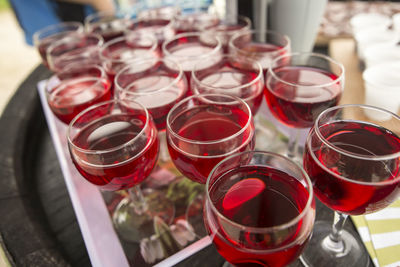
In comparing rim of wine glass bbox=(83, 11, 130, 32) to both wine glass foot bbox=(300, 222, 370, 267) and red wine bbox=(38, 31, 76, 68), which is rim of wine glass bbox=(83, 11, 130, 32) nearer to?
red wine bbox=(38, 31, 76, 68)

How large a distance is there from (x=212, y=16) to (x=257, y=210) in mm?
985

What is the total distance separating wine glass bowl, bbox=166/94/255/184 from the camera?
662mm

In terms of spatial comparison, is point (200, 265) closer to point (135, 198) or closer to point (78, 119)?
point (135, 198)

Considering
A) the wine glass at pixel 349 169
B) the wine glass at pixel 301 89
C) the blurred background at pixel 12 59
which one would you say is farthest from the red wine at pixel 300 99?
the blurred background at pixel 12 59

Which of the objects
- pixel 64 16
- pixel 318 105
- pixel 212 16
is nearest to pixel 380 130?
pixel 318 105

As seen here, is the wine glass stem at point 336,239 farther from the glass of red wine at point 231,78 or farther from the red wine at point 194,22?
the red wine at point 194,22

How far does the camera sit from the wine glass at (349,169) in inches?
22.4

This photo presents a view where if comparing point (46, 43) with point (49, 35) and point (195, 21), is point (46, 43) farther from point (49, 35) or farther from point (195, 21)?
point (195, 21)

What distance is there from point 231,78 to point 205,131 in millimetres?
257

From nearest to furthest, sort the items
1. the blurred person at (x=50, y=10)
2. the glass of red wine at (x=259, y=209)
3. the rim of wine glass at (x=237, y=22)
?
the glass of red wine at (x=259, y=209) → the rim of wine glass at (x=237, y=22) → the blurred person at (x=50, y=10)

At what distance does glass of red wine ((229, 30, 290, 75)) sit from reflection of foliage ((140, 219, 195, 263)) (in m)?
0.53

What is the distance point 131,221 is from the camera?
2.83 feet

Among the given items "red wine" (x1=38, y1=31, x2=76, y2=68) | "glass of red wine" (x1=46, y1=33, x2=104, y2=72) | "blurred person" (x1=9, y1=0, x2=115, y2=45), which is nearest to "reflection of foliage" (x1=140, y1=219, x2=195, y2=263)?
"glass of red wine" (x1=46, y1=33, x2=104, y2=72)

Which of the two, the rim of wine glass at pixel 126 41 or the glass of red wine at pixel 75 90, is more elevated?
the rim of wine glass at pixel 126 41
